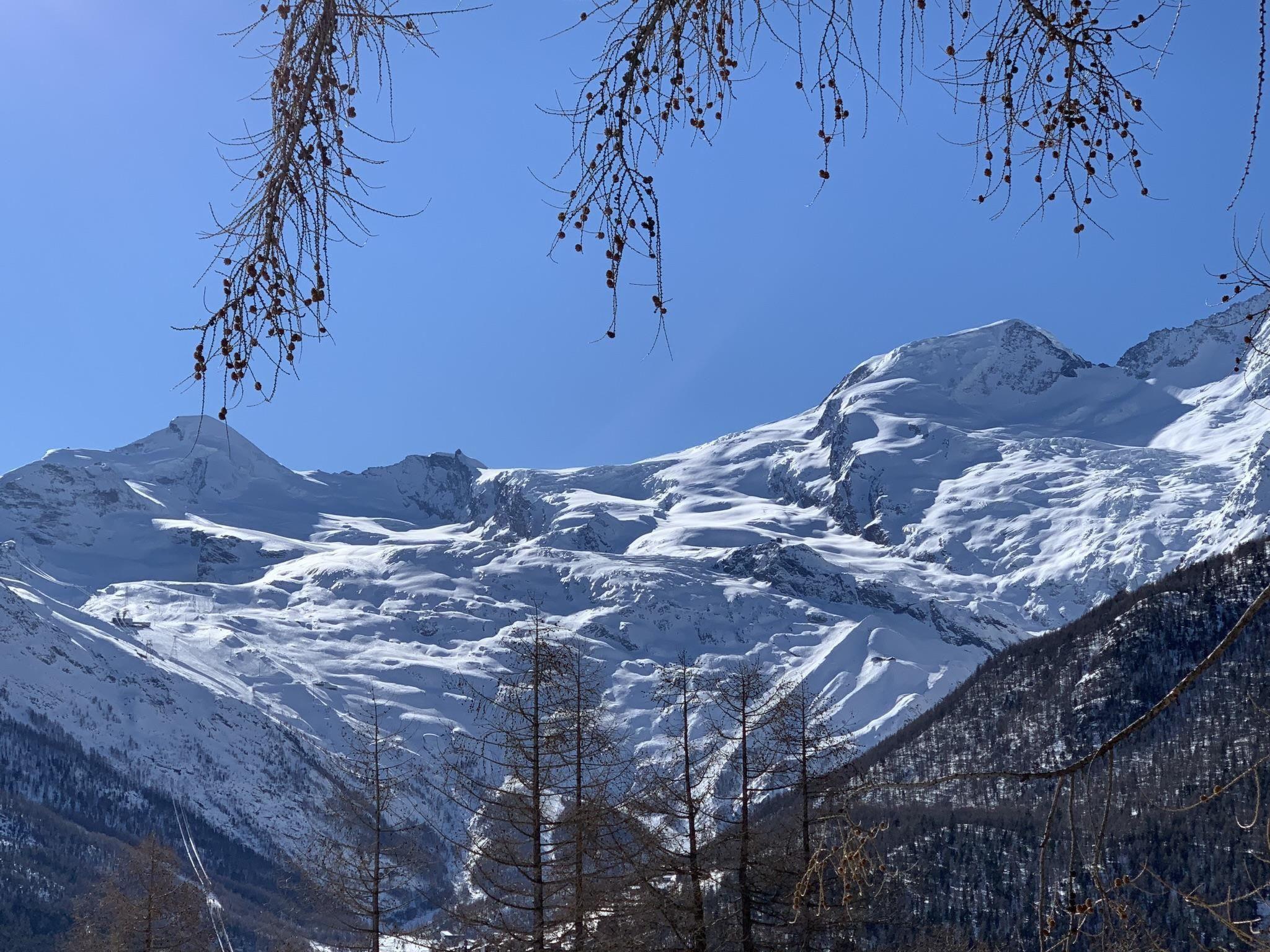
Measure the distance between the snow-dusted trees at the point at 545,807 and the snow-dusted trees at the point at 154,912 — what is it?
10.4 metres

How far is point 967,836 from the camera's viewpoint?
12475 centimetres

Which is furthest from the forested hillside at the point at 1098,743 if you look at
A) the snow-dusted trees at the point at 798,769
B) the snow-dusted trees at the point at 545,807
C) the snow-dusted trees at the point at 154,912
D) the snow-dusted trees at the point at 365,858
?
the snow-dusted trees at the point at 545,807

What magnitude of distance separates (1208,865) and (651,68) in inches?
4602

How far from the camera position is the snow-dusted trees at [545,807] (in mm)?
15133

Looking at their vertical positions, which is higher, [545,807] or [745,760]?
[745,760]

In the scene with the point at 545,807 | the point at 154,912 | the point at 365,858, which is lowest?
the point at 154,912

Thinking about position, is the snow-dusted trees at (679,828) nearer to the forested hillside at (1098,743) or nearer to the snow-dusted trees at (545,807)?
the snow-dusted trees at (545,807)

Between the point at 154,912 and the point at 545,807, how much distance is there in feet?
42.3

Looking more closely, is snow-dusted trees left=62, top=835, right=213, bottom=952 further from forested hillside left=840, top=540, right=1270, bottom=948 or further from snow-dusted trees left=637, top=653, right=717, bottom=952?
forested hillside left=840, top=540, right=1270, bottom=948

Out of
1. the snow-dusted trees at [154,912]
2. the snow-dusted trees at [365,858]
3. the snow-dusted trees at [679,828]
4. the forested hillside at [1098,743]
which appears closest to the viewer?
the snow-dusted trees at [679,828]

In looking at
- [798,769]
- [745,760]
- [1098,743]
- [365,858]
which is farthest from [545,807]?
[1098,743]

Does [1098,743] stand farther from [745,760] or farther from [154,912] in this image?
[745,760]

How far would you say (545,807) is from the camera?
16.6 m

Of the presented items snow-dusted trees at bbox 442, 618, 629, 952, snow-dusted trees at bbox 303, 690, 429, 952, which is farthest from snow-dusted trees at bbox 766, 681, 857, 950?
snow-dusted trees at bbox 303, 690, 429, 952
